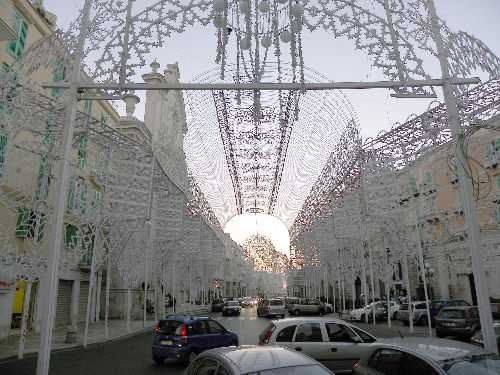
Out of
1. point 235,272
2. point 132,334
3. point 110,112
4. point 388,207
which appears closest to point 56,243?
point 388,207

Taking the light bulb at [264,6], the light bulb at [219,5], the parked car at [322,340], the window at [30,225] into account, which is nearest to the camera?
the light bulb at [219,5]

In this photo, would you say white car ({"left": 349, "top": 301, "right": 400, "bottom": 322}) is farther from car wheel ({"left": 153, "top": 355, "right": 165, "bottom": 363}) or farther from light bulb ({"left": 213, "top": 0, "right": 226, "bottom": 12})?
light bulb ({"left": 213, "top": 0, "right": 226, "bottom": 12})

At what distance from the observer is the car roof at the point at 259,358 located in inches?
156

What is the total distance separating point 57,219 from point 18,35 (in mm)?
12814

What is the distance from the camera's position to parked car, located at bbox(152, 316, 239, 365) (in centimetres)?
1031

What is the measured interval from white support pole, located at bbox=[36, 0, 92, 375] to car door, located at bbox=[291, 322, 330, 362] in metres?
4.64

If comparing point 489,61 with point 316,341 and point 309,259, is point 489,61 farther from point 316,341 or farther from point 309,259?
point 309,259

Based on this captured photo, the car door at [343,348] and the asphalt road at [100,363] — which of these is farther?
the asphalt road at [100,363]

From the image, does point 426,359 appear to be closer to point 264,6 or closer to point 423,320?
point 264,6

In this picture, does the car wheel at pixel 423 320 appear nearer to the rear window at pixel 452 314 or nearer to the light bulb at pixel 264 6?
the rear window at pixel 452 314

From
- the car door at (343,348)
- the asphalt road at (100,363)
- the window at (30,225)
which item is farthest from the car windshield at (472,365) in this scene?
the window at (30,225)

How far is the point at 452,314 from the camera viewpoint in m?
16.6

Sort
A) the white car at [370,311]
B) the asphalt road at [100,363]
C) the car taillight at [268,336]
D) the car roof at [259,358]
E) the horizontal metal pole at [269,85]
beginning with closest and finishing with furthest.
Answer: the car roof at [259,358] < the horizontal metal pole at [269,85] < the car taillight at [268,336] < the asphalt road at [100,363] < the white car at [370,311]

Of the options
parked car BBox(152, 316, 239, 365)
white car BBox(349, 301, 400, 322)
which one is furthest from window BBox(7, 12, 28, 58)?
white car BBox(349, 301, 400, 322)
